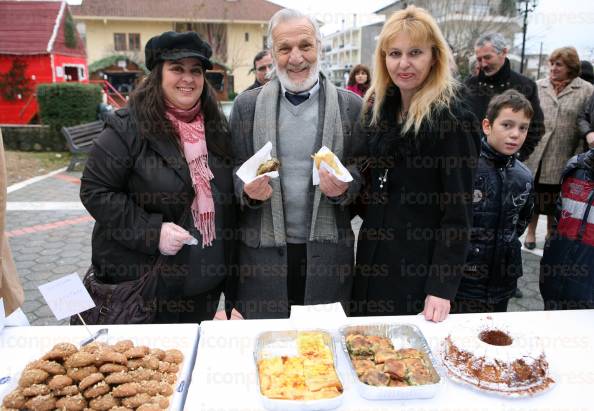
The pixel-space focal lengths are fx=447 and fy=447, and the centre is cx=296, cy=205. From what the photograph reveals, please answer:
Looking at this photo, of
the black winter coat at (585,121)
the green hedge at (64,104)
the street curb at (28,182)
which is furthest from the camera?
the green hedge at (64,104)

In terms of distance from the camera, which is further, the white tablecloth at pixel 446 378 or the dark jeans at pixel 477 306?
the dark jeans at pixel 477 306

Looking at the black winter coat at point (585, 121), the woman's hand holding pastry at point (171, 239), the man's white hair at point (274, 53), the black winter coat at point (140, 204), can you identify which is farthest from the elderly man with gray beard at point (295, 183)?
the black winter coat at point (585, 121)

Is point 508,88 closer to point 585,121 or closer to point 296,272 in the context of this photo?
point 585,121

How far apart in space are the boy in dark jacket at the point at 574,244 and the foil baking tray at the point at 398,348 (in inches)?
47.0

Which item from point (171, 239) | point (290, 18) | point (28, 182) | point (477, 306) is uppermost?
point (290, 18)

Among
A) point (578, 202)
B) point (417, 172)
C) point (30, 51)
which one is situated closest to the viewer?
point (417, 172)

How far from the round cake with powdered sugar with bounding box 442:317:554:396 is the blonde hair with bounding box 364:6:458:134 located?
976mm

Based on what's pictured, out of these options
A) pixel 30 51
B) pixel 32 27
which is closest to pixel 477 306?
pixel 30 51

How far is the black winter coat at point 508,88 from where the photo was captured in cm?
448

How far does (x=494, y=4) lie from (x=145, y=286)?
27.7 meters

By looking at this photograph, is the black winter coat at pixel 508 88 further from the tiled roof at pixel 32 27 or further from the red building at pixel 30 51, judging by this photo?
the tiled roof at pixel 32 27

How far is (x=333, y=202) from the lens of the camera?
2.45m

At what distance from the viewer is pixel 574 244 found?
2434mm

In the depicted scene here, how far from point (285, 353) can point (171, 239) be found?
2.89 ft
